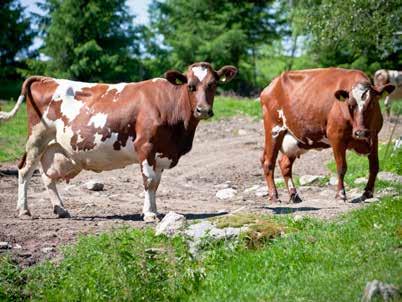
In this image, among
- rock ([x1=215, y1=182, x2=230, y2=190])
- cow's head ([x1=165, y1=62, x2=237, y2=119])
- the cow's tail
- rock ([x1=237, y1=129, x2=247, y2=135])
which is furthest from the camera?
rock ([x1=237, y1=129, x2=247, y2=135])

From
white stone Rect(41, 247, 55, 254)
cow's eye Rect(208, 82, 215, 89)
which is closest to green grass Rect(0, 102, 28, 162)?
cow's eye Rect(208, 82, 215, 89)

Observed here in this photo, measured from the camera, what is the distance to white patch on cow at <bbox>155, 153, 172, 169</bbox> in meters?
12.5

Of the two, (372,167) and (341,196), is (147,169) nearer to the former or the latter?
(341,196)

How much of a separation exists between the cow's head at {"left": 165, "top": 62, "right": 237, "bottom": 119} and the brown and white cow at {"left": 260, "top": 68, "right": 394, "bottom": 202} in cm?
214

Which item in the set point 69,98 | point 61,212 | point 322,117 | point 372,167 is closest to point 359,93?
point 322,117

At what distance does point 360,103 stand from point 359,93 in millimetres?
172

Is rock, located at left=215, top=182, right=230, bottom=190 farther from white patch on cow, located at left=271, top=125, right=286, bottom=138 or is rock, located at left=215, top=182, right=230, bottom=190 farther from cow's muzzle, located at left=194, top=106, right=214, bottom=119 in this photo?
cow's muzzle, located at left=194, top=106, right=214, bottom=119

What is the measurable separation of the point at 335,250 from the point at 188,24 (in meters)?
36.4

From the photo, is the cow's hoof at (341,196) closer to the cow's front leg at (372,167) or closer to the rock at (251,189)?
the cow's front leg at (372,167)

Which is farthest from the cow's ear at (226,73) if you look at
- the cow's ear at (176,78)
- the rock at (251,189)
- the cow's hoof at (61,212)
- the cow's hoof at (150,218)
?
the rock at (251,189)

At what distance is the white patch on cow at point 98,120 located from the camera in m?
12.8

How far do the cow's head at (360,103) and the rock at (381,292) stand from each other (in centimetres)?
604

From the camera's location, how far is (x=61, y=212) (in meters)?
12.9

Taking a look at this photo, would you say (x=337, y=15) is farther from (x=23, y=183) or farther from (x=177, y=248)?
(x=177, y=248)
